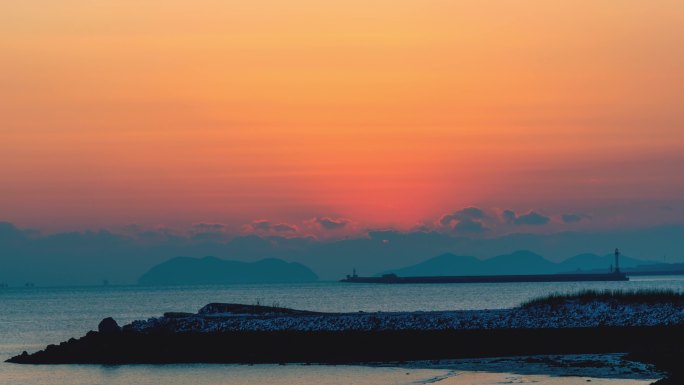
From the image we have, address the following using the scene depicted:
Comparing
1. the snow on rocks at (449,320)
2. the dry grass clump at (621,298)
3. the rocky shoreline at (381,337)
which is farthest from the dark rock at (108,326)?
the dry grass clump at (621,298)

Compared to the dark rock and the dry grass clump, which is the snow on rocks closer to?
the dry grass clump

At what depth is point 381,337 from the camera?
50.9 m

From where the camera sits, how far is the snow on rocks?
5244cm

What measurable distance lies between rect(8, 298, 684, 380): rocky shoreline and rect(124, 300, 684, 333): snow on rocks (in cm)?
4

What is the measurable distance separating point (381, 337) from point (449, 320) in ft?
12.2

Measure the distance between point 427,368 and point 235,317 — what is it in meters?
16.8

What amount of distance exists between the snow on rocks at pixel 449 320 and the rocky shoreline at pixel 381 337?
45 millimetres

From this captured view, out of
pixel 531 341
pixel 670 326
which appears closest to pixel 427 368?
pixel 531 341

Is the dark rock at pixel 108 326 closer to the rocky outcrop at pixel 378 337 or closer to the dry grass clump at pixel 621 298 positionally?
the rocky outcrop at pixel 378 337

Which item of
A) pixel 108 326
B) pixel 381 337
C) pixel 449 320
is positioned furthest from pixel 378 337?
pixel 108 326

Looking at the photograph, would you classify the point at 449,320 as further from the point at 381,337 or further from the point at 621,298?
the point at 621,298

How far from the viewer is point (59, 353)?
50.2m

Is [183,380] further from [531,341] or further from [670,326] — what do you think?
[670,326]

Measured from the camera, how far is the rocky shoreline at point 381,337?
47875 mm
